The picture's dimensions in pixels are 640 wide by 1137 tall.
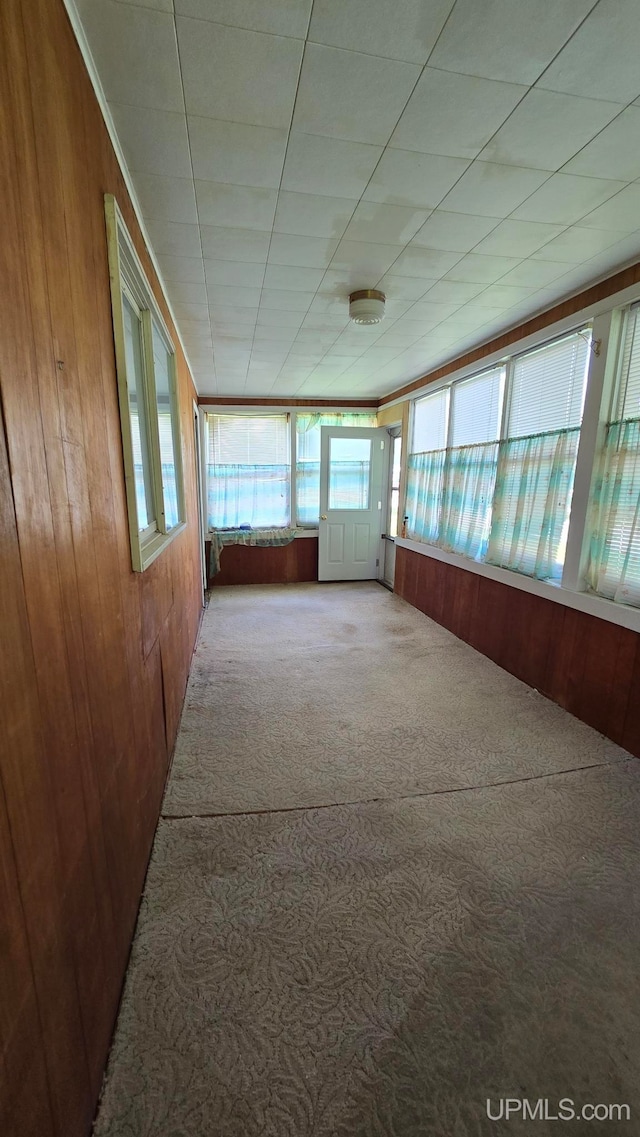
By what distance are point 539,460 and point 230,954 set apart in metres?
2.88

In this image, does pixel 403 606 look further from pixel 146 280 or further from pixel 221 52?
pixel 221 52

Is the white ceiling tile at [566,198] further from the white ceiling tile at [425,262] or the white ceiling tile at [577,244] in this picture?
the white ceiling tile at [425,262]

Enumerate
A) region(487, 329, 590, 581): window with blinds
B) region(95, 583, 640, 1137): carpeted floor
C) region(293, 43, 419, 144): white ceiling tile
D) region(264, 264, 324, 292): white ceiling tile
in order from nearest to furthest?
region(95, 583, 640, 1137): carpeted floor, region(293, 43, 419, 144): white ceiling tile, region(264, 264, 324, 292): white ceiling tile, region(487, 329, 590, 581): window with blinds

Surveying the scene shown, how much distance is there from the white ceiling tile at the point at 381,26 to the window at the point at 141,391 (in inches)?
27.1

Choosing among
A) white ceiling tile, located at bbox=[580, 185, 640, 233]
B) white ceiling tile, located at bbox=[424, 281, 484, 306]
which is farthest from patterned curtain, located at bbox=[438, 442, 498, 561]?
white ceiling tile, located at bbox=[580, 185, 640, 233]

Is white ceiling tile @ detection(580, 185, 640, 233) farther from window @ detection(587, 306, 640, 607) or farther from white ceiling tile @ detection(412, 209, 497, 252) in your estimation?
window @ detection(587, 306, 640, 607)

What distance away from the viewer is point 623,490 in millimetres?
2223

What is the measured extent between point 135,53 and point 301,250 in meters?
0.98

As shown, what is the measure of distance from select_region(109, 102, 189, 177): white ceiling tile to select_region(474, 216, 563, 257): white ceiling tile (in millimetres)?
1256

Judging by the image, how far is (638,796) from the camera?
189cm

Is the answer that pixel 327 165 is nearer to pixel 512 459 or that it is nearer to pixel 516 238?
pixel 516 238

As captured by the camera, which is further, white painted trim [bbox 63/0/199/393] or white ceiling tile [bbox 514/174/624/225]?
white ceiling tile [bbox 514/174/624/225]

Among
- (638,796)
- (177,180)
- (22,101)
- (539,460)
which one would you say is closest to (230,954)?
(638,796)

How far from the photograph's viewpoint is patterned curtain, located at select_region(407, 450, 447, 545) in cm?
408
